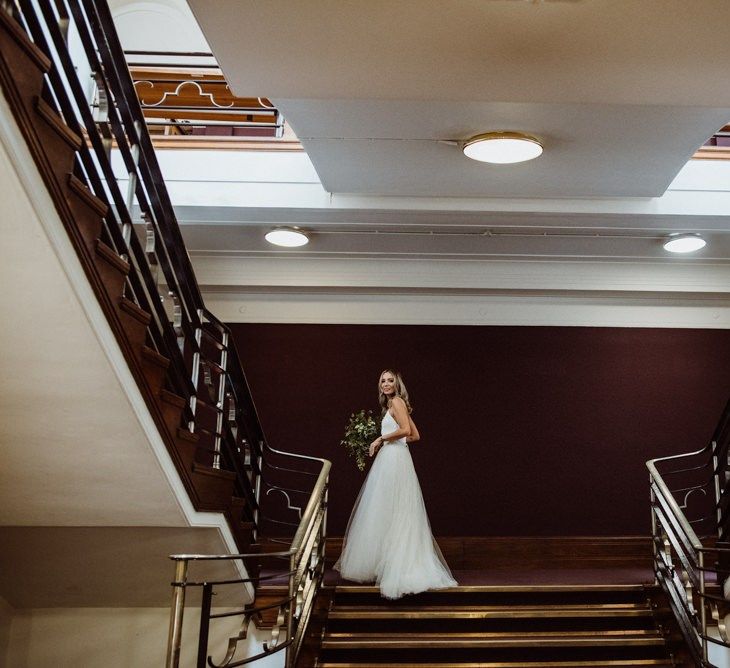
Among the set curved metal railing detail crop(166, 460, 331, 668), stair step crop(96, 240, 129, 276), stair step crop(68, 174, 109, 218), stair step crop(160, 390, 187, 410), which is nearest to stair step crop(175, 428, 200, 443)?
stair step crop(160, 390, 187, 410)

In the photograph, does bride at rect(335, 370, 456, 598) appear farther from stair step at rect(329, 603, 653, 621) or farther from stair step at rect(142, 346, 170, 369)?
stair step at rect(142, 346, 170, 369)

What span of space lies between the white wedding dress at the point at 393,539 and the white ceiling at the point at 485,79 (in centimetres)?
257

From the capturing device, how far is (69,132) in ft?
11.8

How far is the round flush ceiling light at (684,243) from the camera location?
795cm

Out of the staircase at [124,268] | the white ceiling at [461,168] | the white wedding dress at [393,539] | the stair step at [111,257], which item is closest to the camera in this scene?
the staircase at [124,268]

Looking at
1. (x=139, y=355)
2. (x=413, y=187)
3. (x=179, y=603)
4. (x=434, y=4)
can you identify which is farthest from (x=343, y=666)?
(x=434, y=4)

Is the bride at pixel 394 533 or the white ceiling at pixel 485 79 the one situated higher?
the white ceiling at pixel 485 79

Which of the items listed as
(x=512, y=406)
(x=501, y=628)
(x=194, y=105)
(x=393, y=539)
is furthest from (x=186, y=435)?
(x=194, y=105)

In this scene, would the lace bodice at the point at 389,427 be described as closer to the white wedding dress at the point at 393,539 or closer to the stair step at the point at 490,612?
the white wedding dress at the point at 393,539

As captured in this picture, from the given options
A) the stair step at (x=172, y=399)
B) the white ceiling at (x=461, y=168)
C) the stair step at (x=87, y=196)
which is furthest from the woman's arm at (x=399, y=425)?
the stair step at (x=87, y=196)

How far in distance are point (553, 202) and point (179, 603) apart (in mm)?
4922

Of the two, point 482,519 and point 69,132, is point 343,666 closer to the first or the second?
point 482,519

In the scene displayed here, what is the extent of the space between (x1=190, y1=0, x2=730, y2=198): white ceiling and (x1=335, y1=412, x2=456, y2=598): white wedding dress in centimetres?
257

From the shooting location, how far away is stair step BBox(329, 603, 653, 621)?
625 centimetres
